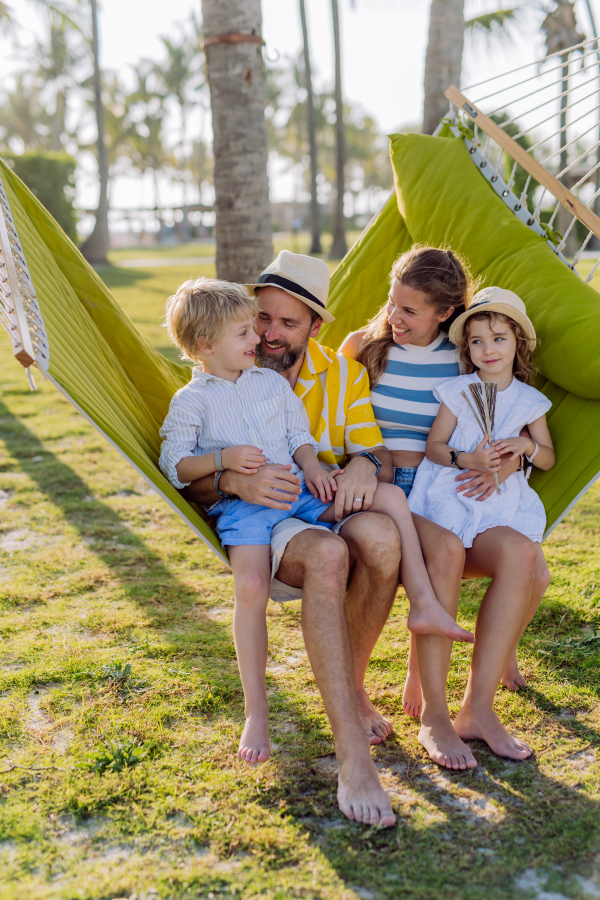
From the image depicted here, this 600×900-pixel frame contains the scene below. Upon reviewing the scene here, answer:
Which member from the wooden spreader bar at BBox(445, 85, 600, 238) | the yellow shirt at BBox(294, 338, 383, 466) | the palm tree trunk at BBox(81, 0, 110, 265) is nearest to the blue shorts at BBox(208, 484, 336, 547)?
the yellow shirt at BBox(294, 338, 383, 466)

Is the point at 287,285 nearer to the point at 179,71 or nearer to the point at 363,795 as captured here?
the point at 363,795

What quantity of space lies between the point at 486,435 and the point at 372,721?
0.79 meters

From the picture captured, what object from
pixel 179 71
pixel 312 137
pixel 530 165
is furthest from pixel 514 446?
pixel 179 71

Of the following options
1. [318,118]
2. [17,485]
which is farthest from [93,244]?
[318,118]

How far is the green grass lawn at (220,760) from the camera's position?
1.42m

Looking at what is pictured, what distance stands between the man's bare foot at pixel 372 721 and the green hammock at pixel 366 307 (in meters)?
0.52

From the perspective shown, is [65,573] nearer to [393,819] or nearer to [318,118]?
[393,819]

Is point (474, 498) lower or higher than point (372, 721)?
higher

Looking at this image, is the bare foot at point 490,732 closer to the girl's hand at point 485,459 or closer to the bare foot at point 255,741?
the bare foot at point 255,741

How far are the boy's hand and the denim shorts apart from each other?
460 mm

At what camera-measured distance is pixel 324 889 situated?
4.53 ft

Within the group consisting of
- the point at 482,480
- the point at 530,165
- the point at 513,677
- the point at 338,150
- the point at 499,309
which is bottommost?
the point at 513,677

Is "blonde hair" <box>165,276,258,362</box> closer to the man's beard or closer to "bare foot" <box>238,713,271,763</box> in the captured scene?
the man's beard

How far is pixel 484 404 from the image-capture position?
208 centimetres
